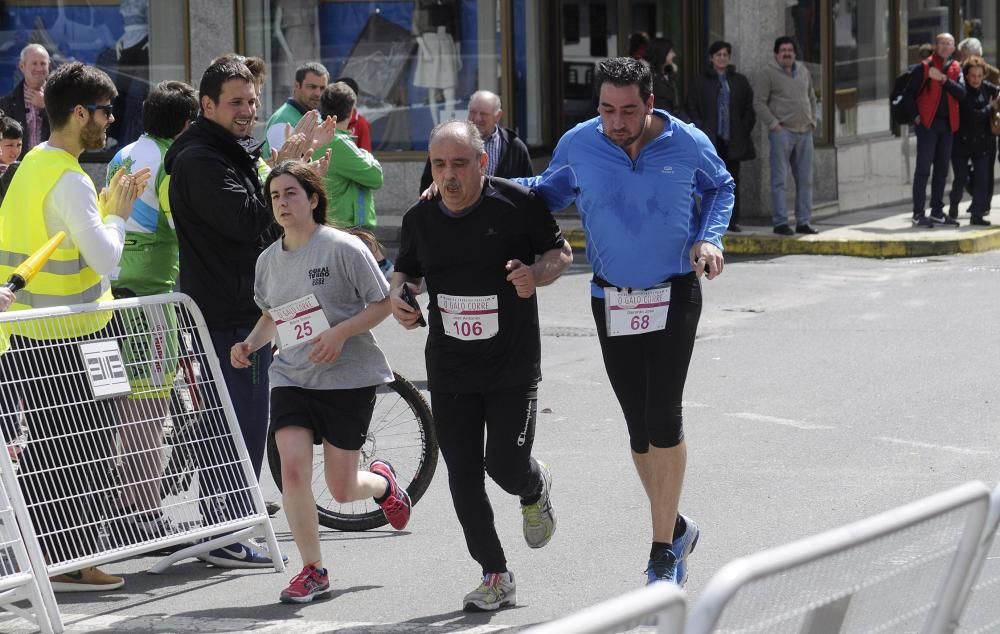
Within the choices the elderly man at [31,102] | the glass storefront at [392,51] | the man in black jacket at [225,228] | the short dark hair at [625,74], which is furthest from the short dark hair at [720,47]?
the short dark hair at [625,74]

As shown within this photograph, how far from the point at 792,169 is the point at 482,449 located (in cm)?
1092

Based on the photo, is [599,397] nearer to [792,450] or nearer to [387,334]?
[792,450]

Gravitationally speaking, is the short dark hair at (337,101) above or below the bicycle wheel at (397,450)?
above

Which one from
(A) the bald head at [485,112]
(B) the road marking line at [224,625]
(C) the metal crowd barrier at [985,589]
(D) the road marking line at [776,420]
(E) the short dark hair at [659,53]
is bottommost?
(D) the road marking line at [776,420]

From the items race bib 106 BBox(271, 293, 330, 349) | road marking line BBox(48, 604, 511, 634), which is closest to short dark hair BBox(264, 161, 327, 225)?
race bib 106 BBox(271, 293, 330, 349)

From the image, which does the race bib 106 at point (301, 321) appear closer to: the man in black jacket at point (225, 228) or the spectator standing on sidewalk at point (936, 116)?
the man in black jacket at point (225, 228)

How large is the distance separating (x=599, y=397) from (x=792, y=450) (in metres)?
1.64

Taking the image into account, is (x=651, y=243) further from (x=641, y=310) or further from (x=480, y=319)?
(x=480, y=319)

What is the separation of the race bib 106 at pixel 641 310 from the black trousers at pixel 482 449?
0.41m

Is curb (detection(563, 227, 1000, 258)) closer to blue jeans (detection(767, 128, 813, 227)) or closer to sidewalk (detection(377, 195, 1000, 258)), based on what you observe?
sidewalk (detection(377, 195, 1000, 258))

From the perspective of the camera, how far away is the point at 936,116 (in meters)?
15.8

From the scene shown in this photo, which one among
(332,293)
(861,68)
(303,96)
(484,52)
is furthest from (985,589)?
(861,68)

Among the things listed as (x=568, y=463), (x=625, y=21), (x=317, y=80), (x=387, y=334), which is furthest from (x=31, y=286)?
(x=625, y=21)

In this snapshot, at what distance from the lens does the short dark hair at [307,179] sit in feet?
19.0
